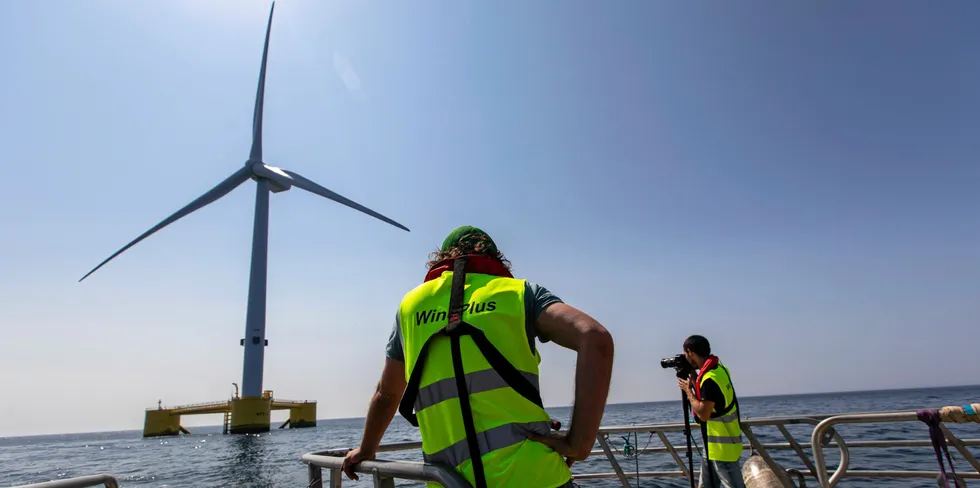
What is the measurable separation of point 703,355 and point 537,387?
4200 millimetres

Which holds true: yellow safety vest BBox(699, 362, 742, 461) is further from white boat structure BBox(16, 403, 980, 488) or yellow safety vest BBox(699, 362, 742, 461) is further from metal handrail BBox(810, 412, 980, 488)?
metal handrail BBox(810, 412, 980, 488)

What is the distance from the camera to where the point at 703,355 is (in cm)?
546

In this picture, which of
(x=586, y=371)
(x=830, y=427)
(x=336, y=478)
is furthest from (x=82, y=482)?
(x=830, y=427)

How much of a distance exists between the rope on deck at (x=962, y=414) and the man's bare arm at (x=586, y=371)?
2.81m

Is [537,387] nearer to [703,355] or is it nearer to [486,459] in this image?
[486,459]

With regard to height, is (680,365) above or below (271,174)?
below

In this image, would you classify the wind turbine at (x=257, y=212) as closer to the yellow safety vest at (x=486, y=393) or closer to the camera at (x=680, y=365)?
the camera at (x=680, y=365)

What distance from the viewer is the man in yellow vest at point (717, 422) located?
199 inches

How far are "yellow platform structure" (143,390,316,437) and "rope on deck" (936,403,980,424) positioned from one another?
194 feet

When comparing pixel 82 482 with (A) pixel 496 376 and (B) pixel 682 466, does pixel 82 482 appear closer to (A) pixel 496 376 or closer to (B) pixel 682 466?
(A) pixel 496 376

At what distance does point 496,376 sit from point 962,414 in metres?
3.19

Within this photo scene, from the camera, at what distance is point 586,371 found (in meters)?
1.73

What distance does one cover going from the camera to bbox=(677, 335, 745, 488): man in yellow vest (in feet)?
16.5

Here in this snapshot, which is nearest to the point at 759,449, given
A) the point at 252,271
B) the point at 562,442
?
the point at 562,442
